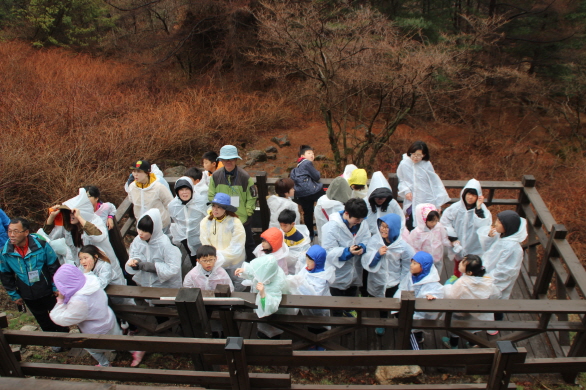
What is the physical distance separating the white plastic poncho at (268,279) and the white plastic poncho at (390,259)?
1033 millimetres

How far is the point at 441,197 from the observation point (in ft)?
17.3

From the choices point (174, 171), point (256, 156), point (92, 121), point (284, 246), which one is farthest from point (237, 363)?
point (256, 156)

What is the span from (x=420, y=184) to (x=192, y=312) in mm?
3303

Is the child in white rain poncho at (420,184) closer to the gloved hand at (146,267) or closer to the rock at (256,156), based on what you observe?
the gloved hand at (146,267)

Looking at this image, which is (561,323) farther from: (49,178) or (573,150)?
(573,150)

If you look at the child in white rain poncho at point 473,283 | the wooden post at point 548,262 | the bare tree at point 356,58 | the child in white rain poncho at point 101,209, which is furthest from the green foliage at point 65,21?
the wooden post at point 548,262

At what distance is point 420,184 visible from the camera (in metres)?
5.25

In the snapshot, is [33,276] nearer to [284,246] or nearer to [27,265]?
[27,265]

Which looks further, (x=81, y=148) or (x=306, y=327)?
(x=81, y=148)

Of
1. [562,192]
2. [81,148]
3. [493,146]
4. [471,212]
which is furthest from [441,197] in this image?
[493,146]

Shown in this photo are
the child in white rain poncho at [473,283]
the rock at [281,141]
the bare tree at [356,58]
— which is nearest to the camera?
the child in white rain poncho at [473,283]

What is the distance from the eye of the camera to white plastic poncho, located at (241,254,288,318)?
3.34 metres

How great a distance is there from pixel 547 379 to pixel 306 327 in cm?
237

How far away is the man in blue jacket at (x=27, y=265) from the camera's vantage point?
3762 millimetres
